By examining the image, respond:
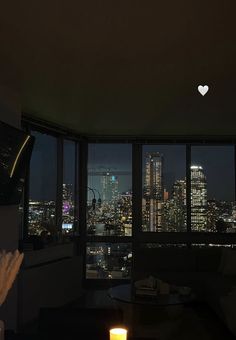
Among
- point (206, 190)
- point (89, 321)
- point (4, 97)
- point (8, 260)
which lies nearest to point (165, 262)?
point (206, 190)

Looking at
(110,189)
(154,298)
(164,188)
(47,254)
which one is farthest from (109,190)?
(154,298)

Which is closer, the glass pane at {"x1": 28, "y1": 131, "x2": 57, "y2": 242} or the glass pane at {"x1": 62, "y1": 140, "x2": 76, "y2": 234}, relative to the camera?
the glass pane at {"x1": 28, "y1": 131, "x2": 57, "y2": 242}

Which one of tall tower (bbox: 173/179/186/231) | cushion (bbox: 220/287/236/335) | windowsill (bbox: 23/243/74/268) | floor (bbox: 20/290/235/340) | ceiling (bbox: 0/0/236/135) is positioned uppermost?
ceiling (bbox: 0/0/236/135)

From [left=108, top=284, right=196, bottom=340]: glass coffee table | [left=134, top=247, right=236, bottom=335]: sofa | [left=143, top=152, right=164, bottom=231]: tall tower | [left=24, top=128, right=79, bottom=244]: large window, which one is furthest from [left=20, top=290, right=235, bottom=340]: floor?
[left=143, top=152, right=164, bottom=231]: tall tower

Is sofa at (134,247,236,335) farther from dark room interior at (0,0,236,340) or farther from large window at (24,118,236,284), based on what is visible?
large window at (24,118,236,284)

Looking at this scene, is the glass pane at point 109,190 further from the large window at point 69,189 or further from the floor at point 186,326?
the floor at point 186,326

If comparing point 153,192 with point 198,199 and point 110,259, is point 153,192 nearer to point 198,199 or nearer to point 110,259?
point 198,199
